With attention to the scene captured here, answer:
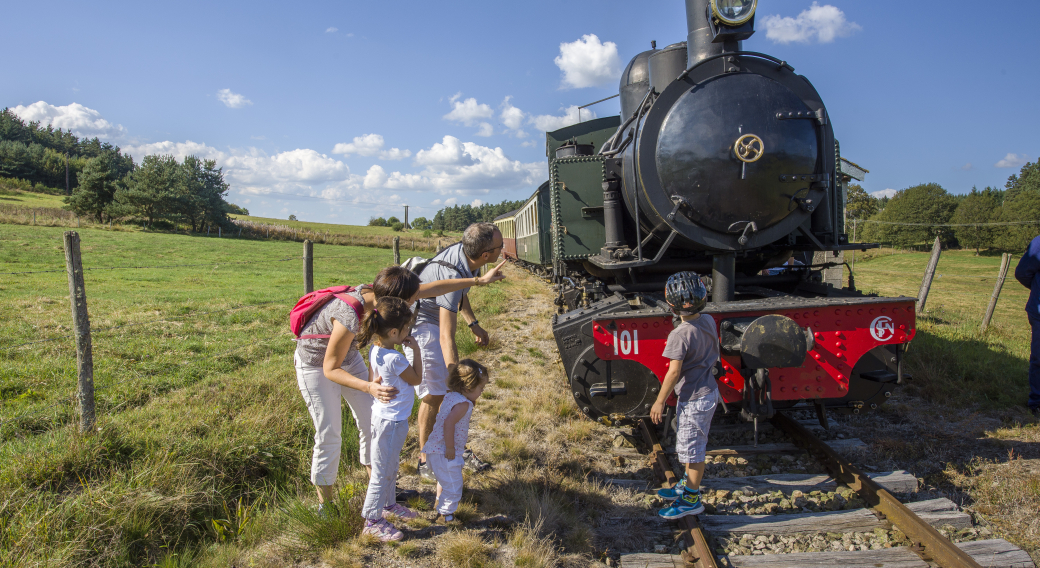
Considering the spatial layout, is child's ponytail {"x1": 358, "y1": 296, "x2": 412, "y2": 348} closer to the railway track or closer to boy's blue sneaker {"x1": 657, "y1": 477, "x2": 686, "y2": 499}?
the railway track

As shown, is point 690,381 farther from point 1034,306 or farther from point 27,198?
point 27,198

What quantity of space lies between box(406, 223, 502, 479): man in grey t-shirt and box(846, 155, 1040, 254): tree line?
147 ft

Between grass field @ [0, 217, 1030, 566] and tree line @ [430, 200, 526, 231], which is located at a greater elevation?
tree line @ [430, 200, 526, 231]

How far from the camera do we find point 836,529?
9.18 feet

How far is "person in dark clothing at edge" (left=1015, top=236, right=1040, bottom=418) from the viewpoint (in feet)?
15.3

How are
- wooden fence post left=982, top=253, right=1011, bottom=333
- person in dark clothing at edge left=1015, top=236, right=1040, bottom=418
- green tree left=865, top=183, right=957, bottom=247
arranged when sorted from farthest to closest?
green tree left=865, top=183, right=957, bottom=247
wooden fence post left=982, top=253, right=1011, bottom=333
person in dark clothing at edge left=1015, top=236, right=1040, bottom=418

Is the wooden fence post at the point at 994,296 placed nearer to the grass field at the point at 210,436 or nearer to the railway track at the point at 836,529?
the grass field at the point at 210,436

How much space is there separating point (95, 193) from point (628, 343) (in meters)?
48.8

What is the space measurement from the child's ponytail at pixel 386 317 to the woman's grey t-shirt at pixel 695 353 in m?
1.44

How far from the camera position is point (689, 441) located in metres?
2.91

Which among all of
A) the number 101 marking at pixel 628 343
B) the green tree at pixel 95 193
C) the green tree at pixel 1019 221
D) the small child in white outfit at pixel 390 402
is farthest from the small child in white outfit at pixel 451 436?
the green tree at pixel 1019 221

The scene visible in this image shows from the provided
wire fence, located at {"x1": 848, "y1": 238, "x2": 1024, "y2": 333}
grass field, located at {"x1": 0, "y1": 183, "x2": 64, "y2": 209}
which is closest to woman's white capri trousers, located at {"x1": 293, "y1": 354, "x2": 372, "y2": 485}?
wire fence, located at {"x1": 848, "y1": 238, "x2": 1024, "y2": 333}

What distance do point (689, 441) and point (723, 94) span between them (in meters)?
2.44

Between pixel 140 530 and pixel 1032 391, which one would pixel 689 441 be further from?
pixel 1032 391
